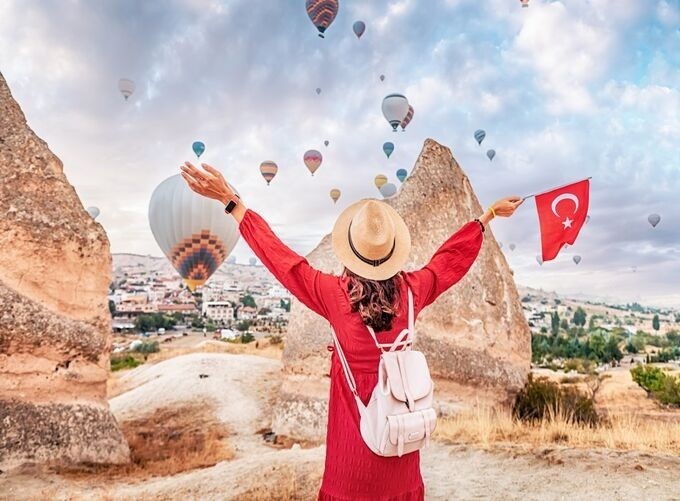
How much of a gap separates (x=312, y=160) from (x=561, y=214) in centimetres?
2440

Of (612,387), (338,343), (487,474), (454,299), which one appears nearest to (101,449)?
(487,474)

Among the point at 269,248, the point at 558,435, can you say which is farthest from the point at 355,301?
the point at 558,435

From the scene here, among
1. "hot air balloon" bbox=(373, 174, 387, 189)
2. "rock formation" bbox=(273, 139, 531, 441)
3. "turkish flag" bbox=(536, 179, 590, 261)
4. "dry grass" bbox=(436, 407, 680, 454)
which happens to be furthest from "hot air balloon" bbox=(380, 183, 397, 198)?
"turkish flag" bbox=(536, 179, 590, 261)

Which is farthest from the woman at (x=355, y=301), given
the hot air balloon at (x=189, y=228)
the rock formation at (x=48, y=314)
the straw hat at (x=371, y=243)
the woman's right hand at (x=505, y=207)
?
the hot air balloon at (x=189, y=228)

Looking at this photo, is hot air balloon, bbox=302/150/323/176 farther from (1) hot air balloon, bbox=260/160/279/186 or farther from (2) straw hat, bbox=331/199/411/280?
(2) straw hat, bbox=331/199/411/280

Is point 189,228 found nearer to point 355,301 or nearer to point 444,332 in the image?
point 444,332

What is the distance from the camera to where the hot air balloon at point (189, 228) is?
1894 centimetres

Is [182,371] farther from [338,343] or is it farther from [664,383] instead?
[664,383]

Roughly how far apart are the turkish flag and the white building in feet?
324

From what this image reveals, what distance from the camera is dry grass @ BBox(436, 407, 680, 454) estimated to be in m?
6.97

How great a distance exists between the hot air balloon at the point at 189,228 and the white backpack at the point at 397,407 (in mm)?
16489

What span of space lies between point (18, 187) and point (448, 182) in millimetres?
6884

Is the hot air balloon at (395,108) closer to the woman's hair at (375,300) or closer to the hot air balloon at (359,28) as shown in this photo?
the hot air balloon at (359,28)

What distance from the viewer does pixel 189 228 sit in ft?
62.8
